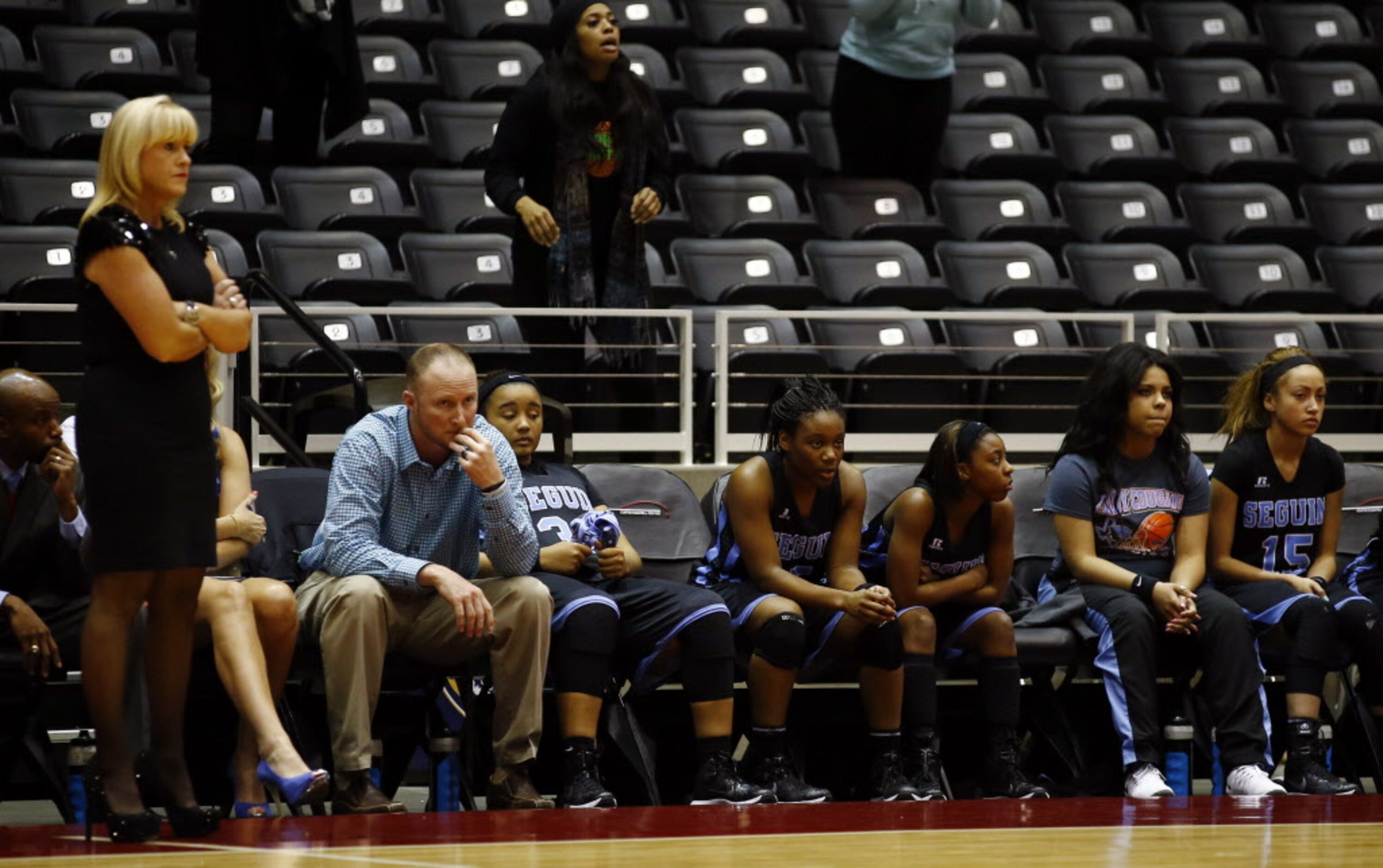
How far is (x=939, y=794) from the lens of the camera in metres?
5.47

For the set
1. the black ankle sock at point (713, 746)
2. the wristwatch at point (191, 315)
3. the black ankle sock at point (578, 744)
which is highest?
the wristwatch at point (191, 315)

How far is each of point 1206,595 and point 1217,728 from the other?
393 millimetres

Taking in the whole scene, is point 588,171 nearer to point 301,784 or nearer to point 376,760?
point 376,760

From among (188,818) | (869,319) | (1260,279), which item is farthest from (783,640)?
(1260,279)

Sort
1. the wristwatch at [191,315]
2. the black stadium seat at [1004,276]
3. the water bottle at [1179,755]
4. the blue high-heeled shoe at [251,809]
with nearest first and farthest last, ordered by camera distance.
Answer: the wristwatch at [191,315] < the blue high-heeled shoe at [251,809] < the water bottle at [1179,755] < the black stadium seat at [1004,276]

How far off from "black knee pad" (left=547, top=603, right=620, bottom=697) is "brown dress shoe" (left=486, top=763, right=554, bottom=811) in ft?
0.84

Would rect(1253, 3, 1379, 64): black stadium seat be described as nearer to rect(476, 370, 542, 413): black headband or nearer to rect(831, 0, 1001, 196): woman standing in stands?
rect(831, 0, 1001, 196): woman standing in stands

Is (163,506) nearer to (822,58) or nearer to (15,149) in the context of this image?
(15,149)

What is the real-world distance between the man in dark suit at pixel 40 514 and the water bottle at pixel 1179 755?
9.81 feet

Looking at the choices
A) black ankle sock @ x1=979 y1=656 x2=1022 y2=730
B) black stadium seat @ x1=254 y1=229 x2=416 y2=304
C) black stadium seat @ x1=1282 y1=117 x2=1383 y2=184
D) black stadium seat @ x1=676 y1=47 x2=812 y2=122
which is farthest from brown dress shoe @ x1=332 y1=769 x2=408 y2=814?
black stadium seat @ x1=1282 y1=117 x2=1383 y2=184

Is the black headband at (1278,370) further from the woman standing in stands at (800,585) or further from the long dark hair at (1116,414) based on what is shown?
the woman standing in stands at (800,585)

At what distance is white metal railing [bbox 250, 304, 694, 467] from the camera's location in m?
6.77

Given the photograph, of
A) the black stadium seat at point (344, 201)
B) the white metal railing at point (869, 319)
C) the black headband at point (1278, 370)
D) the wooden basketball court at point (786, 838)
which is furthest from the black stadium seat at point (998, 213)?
the wooden basketball court at point (786, 838)

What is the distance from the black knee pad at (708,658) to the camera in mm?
5352
